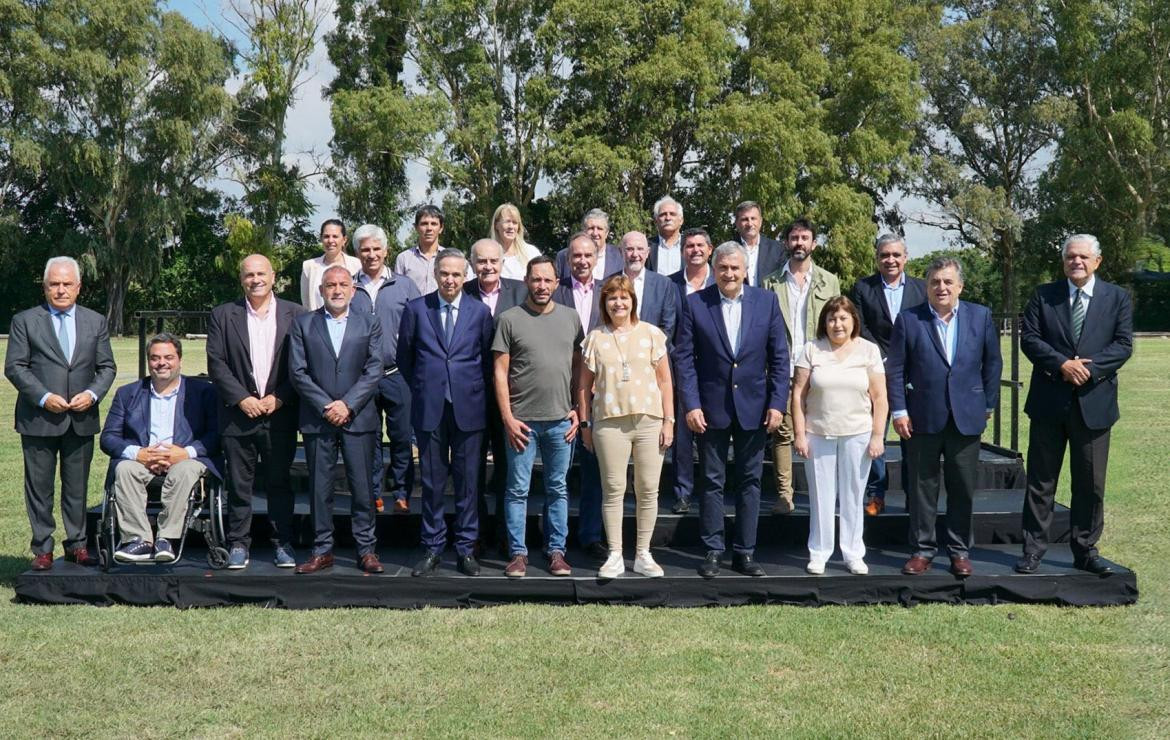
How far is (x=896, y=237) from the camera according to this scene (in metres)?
6.41

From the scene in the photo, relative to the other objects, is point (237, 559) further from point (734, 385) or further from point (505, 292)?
point (734, 385)

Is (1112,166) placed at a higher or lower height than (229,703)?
higher

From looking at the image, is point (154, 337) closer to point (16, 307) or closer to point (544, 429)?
point (544, 429)

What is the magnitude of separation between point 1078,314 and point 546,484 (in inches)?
111

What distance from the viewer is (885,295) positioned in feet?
21.3

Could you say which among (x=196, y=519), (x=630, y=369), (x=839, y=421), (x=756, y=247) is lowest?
(x=196, y=519)

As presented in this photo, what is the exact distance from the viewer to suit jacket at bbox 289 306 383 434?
5699 mm

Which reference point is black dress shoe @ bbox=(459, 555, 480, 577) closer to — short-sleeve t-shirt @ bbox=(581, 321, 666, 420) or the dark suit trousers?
short-sleeve t-shirt @ bbox=(581, 321, 666, 420)

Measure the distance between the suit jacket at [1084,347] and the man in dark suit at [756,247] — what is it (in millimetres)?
1699

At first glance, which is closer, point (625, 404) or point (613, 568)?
point (625, 404)

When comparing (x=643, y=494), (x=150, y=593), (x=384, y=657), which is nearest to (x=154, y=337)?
(x=150, y=593)

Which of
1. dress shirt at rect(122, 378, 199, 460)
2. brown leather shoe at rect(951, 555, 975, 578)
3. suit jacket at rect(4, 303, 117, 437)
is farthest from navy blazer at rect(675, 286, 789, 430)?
suit jacket at rect(4, 303, 117, 437)

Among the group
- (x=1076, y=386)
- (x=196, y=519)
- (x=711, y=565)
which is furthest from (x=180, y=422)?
(x=1076, y=386)

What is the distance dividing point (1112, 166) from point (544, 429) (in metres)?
33.7
